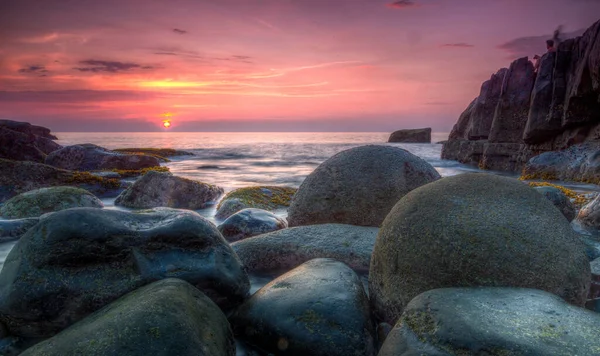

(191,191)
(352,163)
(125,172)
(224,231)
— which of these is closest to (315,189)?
(352,163)

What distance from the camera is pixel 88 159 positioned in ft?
56.0

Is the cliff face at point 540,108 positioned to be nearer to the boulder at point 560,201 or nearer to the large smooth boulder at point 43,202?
the boulder at point 560,201

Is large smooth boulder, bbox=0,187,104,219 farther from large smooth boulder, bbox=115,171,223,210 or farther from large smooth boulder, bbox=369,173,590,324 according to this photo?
large smooth boulder, bbox=369,173,590,324

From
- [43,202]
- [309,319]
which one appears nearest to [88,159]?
[43,202]

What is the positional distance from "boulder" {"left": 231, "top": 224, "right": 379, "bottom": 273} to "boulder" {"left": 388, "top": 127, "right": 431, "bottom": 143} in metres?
75.6

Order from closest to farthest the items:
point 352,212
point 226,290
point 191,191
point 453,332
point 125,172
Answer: point 453,332
point 226,290
point 352,212
point 191,191
point 125,172

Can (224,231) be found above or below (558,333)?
below

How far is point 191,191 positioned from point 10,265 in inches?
262

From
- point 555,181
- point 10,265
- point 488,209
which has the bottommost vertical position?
point 555,181

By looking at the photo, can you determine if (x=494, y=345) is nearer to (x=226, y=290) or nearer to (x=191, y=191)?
(x=226, y=290)

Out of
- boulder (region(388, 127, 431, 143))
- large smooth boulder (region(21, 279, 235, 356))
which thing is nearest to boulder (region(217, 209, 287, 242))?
large smooth boulder (region(21, 279, 235, 356))

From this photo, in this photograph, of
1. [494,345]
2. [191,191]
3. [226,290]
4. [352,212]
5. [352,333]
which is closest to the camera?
[494,345]

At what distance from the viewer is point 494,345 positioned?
1960mm

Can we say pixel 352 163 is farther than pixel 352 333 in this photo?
Yes
